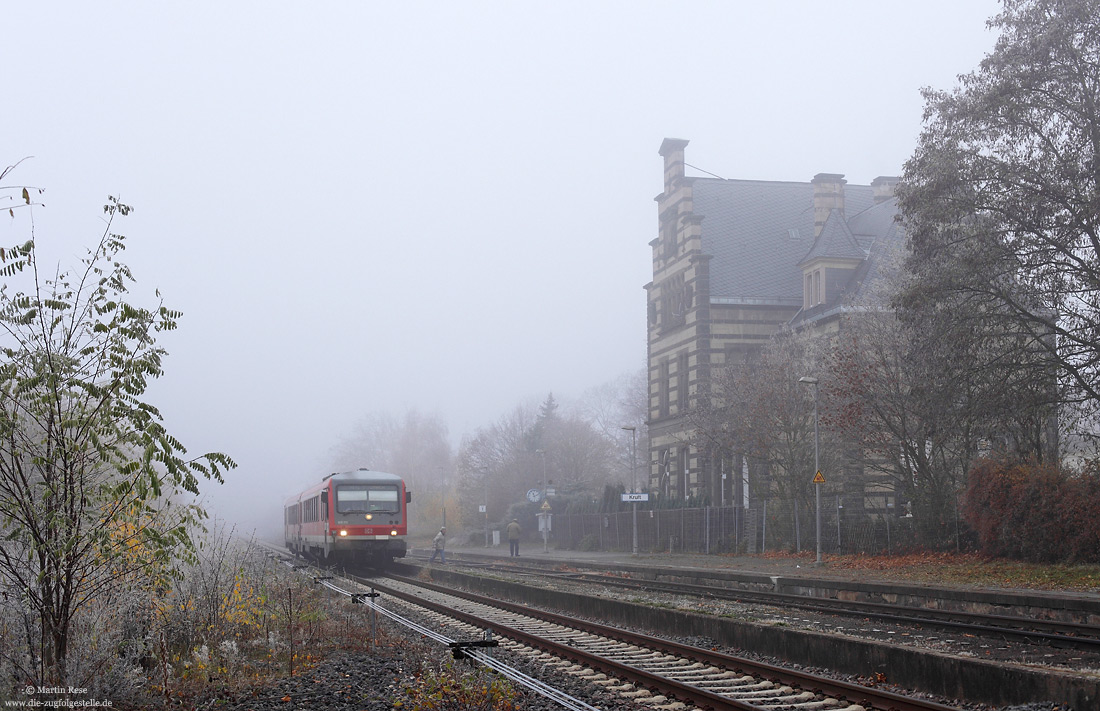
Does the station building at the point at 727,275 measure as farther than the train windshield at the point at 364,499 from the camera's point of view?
Yes

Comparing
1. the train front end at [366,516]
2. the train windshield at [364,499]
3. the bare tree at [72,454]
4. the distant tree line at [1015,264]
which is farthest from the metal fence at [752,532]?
the bare tree at [72,454]

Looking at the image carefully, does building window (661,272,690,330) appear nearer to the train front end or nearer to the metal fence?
the metal fence

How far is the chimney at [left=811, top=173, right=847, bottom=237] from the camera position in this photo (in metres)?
54.4

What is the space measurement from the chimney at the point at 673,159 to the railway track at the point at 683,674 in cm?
4235

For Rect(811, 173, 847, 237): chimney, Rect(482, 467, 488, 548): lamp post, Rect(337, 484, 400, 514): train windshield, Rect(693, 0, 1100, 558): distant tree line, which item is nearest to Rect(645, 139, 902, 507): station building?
Rect(811, 173, 847, 237): chimney

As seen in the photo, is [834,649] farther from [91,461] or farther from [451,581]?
[451,581]

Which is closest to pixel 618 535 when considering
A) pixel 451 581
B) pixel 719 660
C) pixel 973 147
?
pixel 451 581

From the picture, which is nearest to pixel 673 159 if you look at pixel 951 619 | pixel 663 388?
pixel 663 388

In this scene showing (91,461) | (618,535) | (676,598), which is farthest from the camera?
(618,535)

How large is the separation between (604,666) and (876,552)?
77.7 feet

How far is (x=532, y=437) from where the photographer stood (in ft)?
247

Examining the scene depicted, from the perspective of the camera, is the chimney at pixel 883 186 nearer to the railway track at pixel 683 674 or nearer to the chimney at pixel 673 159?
the chimney at pixel 673 159

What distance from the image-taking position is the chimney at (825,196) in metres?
54.4

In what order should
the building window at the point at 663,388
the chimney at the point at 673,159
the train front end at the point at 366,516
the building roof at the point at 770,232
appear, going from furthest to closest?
the building window at the point at 663,388 < the chimney at the point at 673,159 < the building roof at the point at 770,232 < the train front end at the point at 366,516
